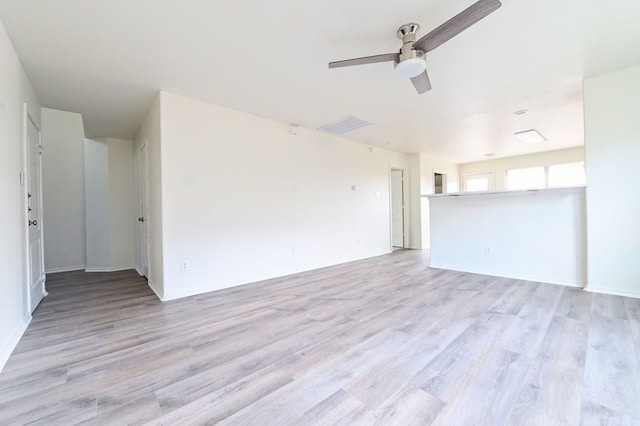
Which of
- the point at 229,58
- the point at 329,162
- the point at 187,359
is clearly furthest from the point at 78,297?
the point at 329,162

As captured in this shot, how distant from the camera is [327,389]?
1552mm

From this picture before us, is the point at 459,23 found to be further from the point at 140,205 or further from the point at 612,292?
the point at 140,205

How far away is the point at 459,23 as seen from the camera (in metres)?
1.71

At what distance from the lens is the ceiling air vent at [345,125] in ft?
14.4

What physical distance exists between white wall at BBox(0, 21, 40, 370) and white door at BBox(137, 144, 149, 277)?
5.19ft

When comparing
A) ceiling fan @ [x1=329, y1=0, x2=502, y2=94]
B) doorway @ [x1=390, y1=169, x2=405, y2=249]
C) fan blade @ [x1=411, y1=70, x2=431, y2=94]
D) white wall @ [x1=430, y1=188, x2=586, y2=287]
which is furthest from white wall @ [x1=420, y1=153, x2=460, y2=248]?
ceiling fan @ [x1=329, y1=0, x2=502, y2=94]

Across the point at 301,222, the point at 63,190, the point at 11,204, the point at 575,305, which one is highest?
the point at 63,190

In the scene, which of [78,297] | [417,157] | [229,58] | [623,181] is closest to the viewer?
[229,58]

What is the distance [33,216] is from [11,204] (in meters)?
1.12

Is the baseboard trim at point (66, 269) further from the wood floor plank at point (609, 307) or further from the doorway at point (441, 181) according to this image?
the doorway at point (441, 181)

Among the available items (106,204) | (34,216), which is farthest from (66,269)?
(34,216)

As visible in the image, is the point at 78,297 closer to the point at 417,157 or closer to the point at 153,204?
the point at 153,204

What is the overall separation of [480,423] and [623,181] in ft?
11.2

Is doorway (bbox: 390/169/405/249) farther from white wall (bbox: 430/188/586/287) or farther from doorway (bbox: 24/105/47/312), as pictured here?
doorway (bbox: 24/105/47/312)
